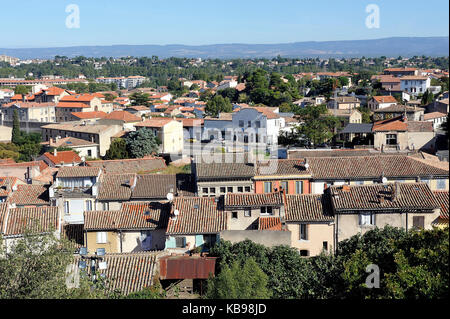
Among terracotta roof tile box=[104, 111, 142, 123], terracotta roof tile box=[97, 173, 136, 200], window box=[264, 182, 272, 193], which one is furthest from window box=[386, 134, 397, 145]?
terracotta roof tile box=[104, 111, 142, 123]

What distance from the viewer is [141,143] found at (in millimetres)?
38875

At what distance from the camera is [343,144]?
133 feet

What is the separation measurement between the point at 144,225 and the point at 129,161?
48.7 feet

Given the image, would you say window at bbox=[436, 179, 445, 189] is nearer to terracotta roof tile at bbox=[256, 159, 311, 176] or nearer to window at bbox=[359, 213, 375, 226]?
terracotta roof tile at bbox=[256, 159, 311, 176]

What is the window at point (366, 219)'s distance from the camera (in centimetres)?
1783

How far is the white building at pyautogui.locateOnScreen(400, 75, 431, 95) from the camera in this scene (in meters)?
69.7

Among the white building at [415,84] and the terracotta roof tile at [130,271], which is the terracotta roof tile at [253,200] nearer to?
the terracotta roof tile at [130,271]

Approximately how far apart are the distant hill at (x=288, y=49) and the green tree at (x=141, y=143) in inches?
1273

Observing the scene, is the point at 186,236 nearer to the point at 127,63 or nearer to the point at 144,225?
the point at 144,225

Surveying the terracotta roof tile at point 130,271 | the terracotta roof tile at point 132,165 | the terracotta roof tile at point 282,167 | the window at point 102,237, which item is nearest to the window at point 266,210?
the terracotta roof tile at point 130,271

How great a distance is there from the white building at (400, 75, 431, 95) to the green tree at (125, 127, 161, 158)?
3988 cm

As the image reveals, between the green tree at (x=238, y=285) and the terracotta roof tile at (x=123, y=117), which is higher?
the terracotta roof tile at (x=123, y=117)
